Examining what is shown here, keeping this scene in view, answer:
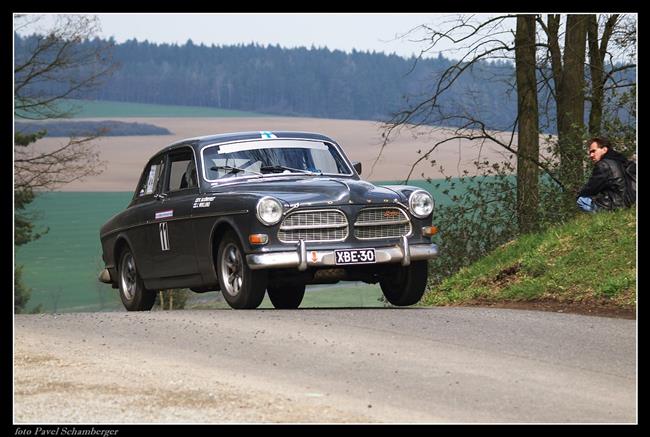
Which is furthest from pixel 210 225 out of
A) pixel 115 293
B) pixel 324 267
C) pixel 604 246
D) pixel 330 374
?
pixel 115 293

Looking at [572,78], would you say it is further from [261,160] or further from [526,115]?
[261,160]

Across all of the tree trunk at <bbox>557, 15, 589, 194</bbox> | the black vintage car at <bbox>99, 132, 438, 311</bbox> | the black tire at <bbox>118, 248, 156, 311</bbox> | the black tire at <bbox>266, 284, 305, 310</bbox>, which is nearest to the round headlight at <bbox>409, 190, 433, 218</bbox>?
the black vintage car at <bbox>99, 132, 438, 311</bbox>

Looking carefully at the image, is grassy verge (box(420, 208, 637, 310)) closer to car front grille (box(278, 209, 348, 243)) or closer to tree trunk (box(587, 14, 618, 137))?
car front grille (box(278, 209, 348, 243))

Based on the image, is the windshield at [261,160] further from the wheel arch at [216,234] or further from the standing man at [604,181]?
the standing man at [604,181]

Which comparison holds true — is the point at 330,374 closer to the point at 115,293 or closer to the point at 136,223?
the point at 136,223

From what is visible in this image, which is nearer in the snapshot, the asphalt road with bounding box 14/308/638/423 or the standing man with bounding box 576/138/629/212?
the asphalt road with bounding box 14/308/638/423

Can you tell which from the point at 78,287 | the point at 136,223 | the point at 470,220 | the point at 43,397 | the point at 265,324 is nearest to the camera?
the point at 43,397

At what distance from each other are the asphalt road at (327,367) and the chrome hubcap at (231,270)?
0.32m

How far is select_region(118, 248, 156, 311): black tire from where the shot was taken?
16422 mm

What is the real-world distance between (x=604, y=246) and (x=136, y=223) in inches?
249

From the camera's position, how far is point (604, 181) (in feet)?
60.7

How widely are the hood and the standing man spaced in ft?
15.9

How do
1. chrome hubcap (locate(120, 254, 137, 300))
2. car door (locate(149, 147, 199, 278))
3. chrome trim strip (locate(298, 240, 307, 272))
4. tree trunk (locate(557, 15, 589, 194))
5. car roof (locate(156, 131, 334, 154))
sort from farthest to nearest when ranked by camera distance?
tree trunk (locate(557, 15, 589, 194)) → chrome hubcap (locate(120, 254, 137, 300)) → car roof (locate(156, 131, 334, 154)) → car door (locate(149, 147, 199, 278)) → chrome trim strip (locate(298, 240, 307, 272))

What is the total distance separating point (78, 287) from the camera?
4914 inches
